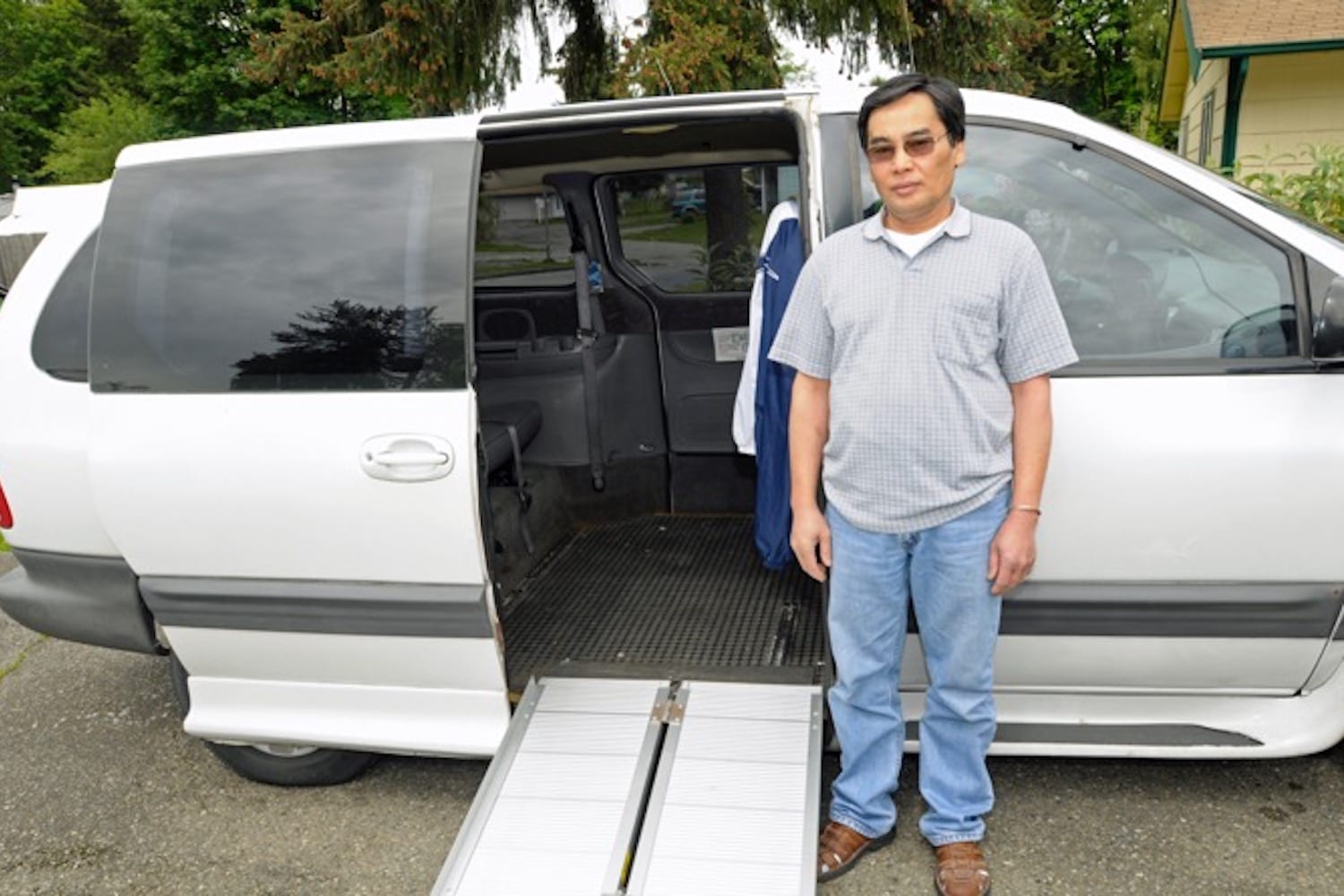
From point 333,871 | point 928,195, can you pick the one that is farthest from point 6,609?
point 928,195

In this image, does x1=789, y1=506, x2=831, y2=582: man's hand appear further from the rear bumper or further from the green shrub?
the green shrub

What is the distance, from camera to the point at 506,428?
3.94m

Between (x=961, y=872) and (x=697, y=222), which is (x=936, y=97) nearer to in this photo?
(x=961, y=872)

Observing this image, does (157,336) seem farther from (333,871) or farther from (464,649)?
(333,871)

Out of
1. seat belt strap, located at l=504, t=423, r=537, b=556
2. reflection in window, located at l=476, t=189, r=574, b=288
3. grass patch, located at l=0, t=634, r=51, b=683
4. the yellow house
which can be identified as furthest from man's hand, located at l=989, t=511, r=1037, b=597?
the yellow house

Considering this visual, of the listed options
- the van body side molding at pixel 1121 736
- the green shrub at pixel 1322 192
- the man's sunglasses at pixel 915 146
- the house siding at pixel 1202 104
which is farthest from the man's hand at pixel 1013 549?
the house siding at pixel 1202 104

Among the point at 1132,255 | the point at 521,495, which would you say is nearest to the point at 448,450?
the point at 521,495

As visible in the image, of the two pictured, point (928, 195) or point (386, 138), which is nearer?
point (928, 195)

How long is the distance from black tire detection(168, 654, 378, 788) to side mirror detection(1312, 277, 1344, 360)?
109 inches

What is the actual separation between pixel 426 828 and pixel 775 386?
1.67 meters

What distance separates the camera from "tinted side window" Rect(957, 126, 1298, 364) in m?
2.26

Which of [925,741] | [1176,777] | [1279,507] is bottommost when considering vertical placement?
[1176,777]

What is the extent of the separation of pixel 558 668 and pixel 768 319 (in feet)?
4.13

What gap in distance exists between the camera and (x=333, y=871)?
2.64 meters
